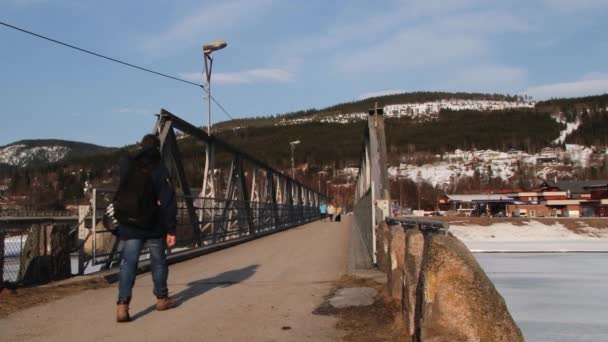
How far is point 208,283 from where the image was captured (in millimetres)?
7207

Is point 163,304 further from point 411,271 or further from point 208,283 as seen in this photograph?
point 411,271

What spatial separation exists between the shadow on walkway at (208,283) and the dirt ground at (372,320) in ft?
5.23

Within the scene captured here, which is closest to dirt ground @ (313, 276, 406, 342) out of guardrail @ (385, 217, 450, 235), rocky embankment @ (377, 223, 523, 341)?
guardrail @ (385, 217, 450, 235)

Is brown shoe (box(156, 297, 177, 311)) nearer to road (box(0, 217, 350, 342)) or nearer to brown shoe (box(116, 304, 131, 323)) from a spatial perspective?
road (box(0, 217, 350, 342))

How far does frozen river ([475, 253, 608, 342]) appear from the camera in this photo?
6.57 metres

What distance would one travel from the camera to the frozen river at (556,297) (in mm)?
6574

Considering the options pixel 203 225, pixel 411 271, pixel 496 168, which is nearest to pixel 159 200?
pixel 411 271

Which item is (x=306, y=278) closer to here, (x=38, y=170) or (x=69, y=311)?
(x=69, y=311)

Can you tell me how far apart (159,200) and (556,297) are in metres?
7.22

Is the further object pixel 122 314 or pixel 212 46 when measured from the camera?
pixel 212 46

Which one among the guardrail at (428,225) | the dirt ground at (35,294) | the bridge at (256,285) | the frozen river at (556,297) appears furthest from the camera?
the frozen river at (556,297)

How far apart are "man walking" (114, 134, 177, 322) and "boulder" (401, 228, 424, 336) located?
7.49 ft

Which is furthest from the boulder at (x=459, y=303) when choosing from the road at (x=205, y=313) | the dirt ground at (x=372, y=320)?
the road at (x=205, y=313)

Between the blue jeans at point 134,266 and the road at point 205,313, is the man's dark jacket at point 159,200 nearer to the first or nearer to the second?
the blue jeans at point 134,266
